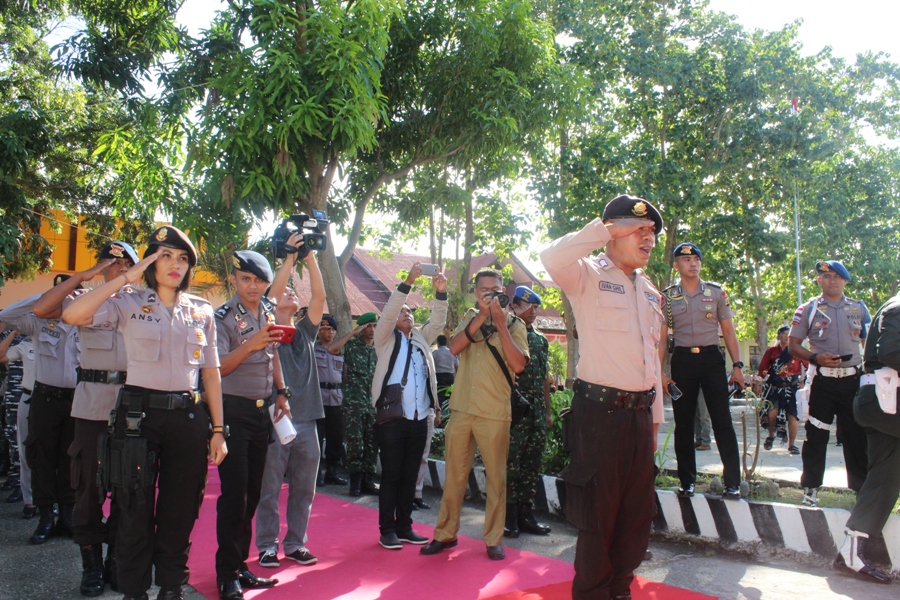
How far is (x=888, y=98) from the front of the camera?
79.0 feet

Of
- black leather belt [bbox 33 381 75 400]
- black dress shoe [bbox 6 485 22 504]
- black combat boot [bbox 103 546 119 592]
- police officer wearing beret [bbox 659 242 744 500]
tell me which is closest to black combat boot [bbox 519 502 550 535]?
police officer wearing beret [bbox 659 242 744 500]

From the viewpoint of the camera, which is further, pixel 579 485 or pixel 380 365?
pixel 380 365

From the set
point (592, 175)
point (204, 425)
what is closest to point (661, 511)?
point (204, 425)

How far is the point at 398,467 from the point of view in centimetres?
546

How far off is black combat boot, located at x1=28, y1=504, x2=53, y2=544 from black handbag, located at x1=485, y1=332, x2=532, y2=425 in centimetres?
353

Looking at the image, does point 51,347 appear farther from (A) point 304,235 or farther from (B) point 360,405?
(B) point 360,405

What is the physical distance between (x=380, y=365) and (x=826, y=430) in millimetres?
3389

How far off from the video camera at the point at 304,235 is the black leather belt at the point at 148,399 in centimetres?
116

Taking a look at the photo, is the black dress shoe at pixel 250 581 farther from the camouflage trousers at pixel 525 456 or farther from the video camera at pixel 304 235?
the camouflage trousers at pixel 525 456

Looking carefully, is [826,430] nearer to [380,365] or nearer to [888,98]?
[380,365]

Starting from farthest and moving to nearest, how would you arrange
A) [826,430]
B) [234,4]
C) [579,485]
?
[234,4] → [826,430] → [579,485]


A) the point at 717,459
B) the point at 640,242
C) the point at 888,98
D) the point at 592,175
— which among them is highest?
the point at 888,98

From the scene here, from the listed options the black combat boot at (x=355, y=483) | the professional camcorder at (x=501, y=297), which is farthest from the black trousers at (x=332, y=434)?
the professional camcorder at (x=501, y=297)

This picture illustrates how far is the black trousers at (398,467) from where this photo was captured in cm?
543
